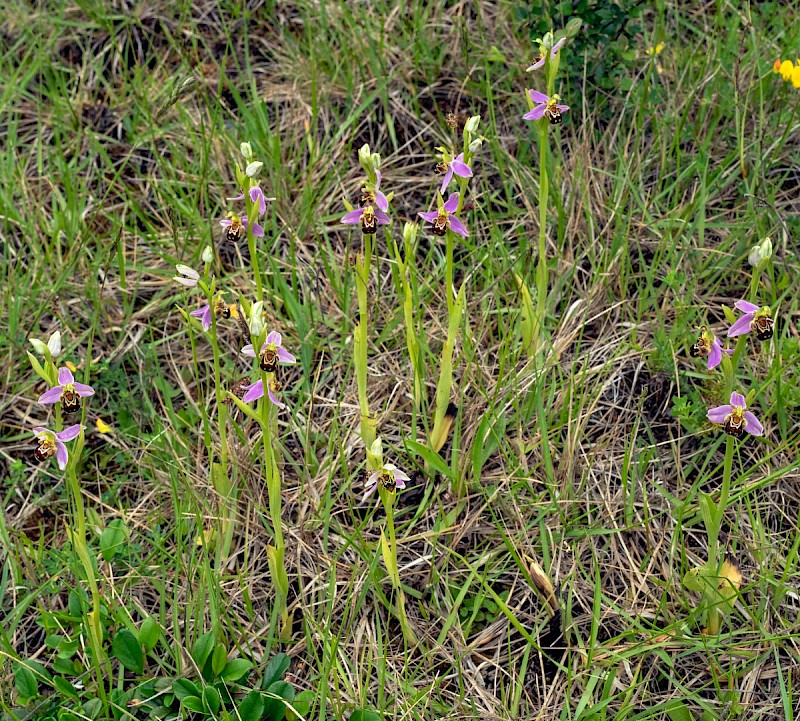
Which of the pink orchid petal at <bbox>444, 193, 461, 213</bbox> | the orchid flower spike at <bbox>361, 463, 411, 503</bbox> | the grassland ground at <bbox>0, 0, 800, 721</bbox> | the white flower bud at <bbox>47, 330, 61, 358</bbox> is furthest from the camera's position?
the pink orchid petal at <bbox>444, 193, 461, 213</bbox>

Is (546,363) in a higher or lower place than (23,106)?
lower

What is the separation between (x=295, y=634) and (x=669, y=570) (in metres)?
1.12

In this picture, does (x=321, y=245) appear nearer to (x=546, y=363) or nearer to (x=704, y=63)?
(x=546, y=363)

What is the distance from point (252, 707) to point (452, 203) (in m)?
1.51

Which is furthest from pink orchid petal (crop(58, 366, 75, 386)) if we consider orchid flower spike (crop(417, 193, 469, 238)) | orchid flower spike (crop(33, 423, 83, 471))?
orchid flower spike (crop(417, 193, 469, 238))

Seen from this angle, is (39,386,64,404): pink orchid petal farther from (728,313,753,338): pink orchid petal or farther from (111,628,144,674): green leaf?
(728,313,753,338): pink orchid petal

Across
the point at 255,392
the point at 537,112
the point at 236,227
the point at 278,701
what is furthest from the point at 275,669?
the point at 537,112

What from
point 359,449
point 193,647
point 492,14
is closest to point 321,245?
point 359,449

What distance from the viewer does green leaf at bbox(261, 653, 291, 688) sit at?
2434 mm

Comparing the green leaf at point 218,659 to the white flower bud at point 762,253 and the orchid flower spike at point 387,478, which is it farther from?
the white flower bud at point 762,253

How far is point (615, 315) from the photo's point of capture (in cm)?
323

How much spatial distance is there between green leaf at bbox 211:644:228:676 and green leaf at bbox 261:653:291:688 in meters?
0.12

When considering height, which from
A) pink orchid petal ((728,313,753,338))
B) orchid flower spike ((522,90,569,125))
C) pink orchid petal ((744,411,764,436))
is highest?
orchid flower spike ((522,90,569,125))

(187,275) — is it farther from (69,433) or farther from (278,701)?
(278,701)
